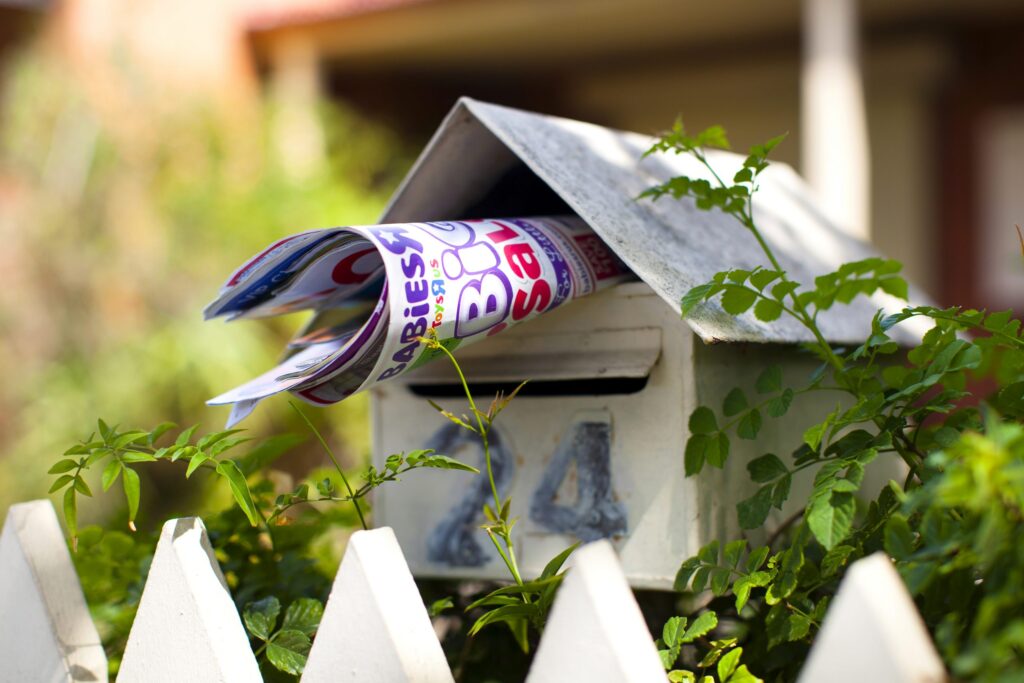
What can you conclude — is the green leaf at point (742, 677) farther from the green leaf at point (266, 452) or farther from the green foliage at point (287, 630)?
the green leaf at point (266, 452)

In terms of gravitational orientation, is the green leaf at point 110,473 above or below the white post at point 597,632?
above

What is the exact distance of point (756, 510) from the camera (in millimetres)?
1108

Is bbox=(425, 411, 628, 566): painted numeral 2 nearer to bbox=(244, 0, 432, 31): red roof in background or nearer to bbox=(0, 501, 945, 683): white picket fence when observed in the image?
bbox=(0, 501, 945, 683): white picket fence

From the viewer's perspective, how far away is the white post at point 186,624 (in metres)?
1.07

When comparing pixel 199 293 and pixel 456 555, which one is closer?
pixel 456 555

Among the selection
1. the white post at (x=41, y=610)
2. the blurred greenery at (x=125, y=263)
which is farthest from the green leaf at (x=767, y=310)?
the blurred greenery at (x=125, y=263)

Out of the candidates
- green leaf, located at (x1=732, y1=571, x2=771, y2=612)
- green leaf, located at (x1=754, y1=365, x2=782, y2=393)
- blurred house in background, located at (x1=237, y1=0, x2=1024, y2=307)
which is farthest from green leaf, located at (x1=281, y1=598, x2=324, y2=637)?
blurred house in background, located at (x1=237, y1=0, x2=1024, y2=307)

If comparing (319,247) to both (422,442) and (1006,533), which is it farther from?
(1006,533)

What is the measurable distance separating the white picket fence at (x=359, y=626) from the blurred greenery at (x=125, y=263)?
11.8 feet

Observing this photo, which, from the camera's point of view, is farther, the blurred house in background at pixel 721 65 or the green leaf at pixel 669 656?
the blurred house in background at pixel 721 65

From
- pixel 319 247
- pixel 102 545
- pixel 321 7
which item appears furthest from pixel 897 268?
pixel 321 7

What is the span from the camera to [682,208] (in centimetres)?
154

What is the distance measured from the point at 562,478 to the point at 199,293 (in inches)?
165

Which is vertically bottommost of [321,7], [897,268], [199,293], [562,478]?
[199,293]
